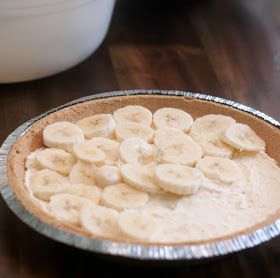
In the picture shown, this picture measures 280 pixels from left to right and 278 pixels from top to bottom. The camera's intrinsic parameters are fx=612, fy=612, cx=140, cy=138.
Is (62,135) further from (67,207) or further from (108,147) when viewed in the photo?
(67,207)

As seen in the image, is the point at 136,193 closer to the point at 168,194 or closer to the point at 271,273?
the point at 168,194

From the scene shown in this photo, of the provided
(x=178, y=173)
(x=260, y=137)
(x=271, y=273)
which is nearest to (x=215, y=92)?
(x=260, y=137)

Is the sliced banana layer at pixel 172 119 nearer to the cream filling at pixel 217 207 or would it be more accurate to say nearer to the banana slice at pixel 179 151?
the banana slice at pixel 179 151

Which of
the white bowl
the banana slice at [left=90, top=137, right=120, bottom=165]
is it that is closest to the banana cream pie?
the banana slice at [left=90, top=137, right=120, bottom=165]

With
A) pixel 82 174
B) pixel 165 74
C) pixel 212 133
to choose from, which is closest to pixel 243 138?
pixel 212 133

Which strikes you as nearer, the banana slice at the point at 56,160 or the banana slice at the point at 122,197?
the banana slice at the point at 122,197

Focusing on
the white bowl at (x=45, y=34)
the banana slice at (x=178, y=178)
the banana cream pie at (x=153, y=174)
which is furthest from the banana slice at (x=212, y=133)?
the white bowl at (x=45, y=34)

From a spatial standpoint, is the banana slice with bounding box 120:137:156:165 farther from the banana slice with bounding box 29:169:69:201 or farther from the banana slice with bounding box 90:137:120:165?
the banana slice with bounding box 29:169:69:201
